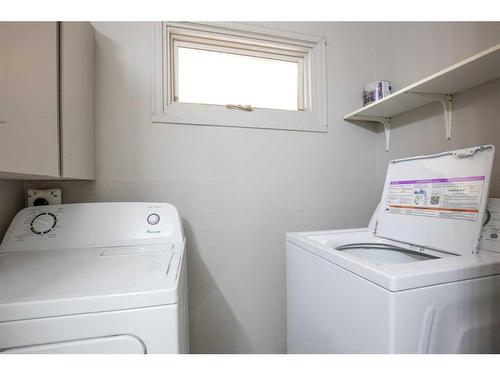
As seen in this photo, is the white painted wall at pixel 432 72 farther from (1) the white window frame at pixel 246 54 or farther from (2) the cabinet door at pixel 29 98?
(2) the cabinet door at pixel 29 98

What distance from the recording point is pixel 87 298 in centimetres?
53

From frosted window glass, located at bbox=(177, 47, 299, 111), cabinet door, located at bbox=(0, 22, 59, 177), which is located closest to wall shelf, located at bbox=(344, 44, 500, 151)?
frosted window glass, located at bbox=(177, 47, 299, 111)

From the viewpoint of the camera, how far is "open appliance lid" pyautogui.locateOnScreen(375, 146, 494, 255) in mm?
853

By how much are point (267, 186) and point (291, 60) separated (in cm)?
97

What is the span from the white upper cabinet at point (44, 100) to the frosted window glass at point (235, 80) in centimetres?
55

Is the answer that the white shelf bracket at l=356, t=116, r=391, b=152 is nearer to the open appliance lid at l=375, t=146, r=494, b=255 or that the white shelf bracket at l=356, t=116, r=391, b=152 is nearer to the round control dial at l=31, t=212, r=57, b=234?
the open appliance lid at l=375, t=146, r=494, b=255

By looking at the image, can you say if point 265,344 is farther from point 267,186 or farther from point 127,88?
point 127,88

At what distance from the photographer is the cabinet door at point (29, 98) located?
576 millimetres

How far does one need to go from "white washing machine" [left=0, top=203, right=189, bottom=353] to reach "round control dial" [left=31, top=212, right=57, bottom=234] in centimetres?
2

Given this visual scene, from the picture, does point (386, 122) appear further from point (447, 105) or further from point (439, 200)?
point (439, 200)

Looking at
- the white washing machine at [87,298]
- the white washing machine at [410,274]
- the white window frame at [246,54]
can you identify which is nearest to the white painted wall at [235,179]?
the white window frame at [246,54]

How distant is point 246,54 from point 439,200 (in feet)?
4.68

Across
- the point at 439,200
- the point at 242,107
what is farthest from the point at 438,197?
the point at 242,107
